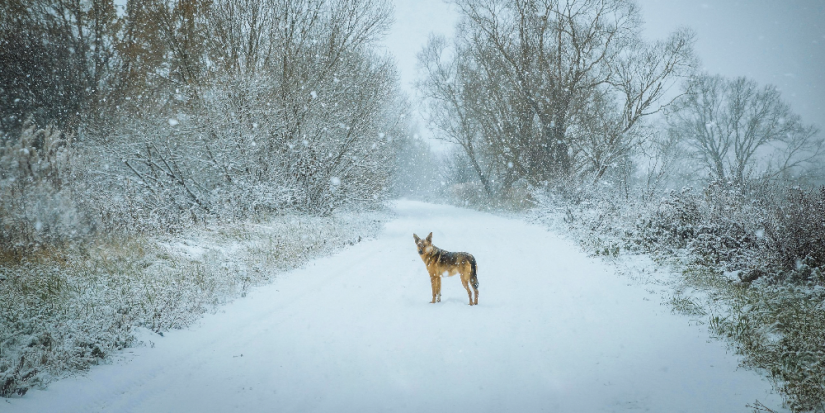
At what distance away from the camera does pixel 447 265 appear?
5242mm

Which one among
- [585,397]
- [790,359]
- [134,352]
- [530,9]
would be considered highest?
[530,9]

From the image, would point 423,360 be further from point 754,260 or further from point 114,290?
point 754,260

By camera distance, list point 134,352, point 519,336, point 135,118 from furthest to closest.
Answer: point 135,118, point 519,336, point 134,352

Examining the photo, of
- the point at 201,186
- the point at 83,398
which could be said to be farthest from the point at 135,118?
the point at 83,398

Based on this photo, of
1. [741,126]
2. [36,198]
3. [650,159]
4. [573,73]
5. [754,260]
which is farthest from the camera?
[741,126]

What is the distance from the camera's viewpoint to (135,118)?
10.6 meters

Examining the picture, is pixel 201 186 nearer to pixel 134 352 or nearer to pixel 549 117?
pixel 134 352

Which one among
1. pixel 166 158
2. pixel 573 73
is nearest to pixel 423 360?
pixel 166 158

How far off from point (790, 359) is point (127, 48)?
70.4ft

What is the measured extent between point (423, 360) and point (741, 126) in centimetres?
3349

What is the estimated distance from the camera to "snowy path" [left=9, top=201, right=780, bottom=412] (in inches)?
115

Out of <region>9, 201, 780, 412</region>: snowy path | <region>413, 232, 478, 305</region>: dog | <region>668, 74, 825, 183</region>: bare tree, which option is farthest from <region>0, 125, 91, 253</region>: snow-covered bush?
<region>668, 74, 825, 183</region>: bare tree

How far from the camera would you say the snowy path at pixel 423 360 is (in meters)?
2.91

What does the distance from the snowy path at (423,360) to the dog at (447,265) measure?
307 millimetres
